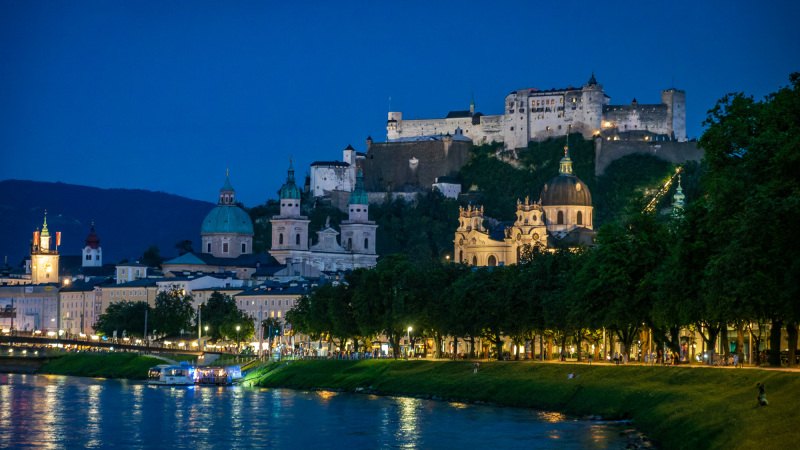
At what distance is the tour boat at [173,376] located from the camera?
99.8 m

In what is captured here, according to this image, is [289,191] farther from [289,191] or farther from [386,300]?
[386,300]

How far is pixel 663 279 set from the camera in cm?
5928

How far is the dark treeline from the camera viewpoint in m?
48.4

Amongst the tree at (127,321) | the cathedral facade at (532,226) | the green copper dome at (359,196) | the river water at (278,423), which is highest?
the green copper dome at (359,196)

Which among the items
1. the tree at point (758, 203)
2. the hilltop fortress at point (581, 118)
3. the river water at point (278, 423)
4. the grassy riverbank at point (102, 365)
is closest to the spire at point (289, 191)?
the hilltop fortress at point (581, 118)

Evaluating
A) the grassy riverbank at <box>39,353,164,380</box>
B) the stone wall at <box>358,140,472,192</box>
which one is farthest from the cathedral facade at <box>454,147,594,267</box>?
the grassy riverbank at <box>39,353,164,380</box>

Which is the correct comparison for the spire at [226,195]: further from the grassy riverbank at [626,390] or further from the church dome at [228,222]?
the grassy riverbank at [626,390]

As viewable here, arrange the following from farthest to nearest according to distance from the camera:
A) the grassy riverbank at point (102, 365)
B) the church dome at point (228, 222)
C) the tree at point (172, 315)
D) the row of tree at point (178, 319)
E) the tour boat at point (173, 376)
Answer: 1. the church dome at point (228, 222)
2. the tree at point (172, 315)
3. the row of tree at point (178, 319)
4. the grassy riverbank at point (102, 365)
5. the tour boat at point (173, 376)

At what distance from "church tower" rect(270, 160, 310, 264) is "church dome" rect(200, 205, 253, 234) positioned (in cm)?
887

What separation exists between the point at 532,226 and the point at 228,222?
177ft

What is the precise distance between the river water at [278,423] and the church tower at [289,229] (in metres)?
92.0

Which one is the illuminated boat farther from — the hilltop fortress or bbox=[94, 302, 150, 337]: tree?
the hilltop fortress

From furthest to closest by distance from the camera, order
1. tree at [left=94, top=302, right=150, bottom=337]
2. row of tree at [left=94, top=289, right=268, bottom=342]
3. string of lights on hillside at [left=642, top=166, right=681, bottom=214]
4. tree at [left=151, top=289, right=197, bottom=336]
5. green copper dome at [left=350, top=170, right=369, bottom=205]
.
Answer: green copper dome at [left=350, top=170, right=369, bottom=205] < string of lights on hillside at [left=642, top=166, right=681, bottom=214] < tree at [left=94, top=302, right=150, bottom=337] < tree at [left=151, top=289, right=197, bottom=336] < row of tree at [left=94, top=289, right=268, bottom=342]

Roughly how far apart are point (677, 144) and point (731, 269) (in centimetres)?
12844
